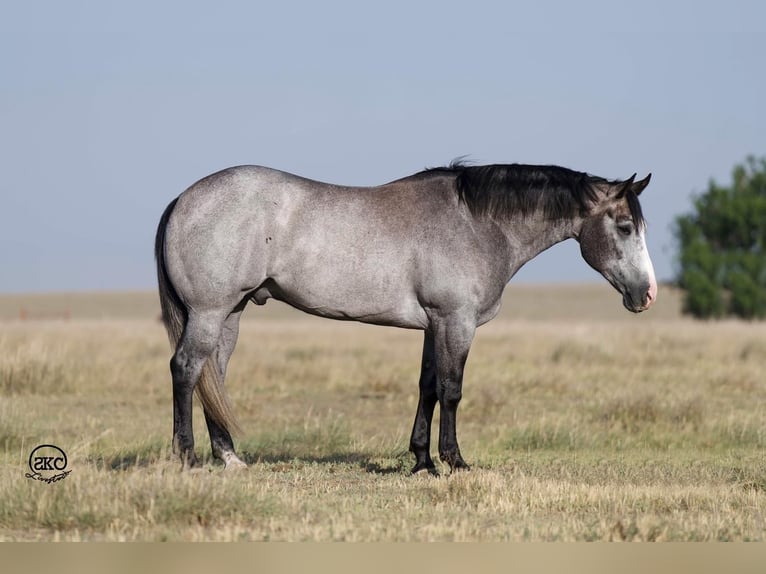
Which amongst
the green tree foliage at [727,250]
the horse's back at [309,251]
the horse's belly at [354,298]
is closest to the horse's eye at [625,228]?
the horse's back at [309,251]

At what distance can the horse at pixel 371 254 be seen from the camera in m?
8.20

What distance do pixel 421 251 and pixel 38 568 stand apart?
4.23 metres

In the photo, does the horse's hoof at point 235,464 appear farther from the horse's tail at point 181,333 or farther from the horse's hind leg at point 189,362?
the horse's hind leg at point 189,362

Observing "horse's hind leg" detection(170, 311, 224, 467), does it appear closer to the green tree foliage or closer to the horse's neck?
the horse's neck

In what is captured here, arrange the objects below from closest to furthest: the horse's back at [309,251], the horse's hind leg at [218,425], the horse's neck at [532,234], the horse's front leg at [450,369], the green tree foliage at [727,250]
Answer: the horse's back at [309,251] → the horse's front leg at [450,369] → the horse's hind leg at [218,425] → the horse's neck at [532,234] → the green tree foliage at [727,250]

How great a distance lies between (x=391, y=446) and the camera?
10.3 metres

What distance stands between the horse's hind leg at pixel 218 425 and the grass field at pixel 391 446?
0.61ft

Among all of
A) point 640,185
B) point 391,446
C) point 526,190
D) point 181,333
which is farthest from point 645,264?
point 181,333

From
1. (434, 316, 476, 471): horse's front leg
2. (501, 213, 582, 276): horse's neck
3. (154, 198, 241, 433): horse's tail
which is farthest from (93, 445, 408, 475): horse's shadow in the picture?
(501, 213, 582, 276): horse's neck

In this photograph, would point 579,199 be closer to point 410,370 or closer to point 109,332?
point 410,370

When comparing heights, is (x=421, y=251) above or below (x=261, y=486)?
above

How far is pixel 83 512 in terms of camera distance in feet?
19.9

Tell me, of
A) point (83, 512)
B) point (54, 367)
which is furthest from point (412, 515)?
point (54, 367)

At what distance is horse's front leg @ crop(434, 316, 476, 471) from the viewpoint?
8.27m
